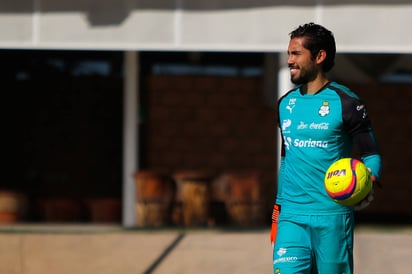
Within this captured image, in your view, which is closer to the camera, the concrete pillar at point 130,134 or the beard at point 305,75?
the beard at point 305,75

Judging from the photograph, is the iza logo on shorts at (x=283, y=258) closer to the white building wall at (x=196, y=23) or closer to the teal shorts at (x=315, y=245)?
the teal shorts at (x=315, y=245)

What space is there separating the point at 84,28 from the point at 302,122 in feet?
20.4

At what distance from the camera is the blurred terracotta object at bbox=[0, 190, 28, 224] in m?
12.7

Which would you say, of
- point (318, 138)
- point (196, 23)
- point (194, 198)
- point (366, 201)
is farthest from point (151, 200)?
point (366, 201)

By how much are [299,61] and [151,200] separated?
7.19 meters

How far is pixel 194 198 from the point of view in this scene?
40.6 feet

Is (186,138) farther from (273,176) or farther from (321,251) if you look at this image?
(321,251)

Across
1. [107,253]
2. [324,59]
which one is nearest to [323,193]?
[324,59]

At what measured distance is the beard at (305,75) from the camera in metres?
5.00

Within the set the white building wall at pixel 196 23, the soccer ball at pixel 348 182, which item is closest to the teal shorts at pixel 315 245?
the soccer ball at pixel 348 182

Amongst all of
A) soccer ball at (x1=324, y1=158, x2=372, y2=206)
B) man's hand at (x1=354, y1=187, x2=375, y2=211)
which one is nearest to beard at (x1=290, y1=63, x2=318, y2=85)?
soccer ball at (x1=324, y1=158, x2=372, y2=206)

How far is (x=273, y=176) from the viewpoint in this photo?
15.2 meters

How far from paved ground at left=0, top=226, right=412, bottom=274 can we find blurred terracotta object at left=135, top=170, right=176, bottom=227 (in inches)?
27.0

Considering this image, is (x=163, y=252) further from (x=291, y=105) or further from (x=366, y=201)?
(x=366, y=201)
